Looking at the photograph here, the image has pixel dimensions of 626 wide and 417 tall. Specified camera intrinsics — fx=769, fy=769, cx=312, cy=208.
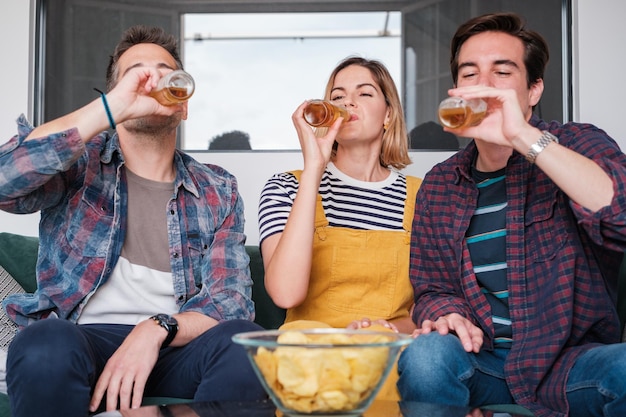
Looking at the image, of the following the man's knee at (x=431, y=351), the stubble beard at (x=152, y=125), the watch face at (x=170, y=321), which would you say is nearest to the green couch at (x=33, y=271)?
the stubble beard at (x=152, y=125)

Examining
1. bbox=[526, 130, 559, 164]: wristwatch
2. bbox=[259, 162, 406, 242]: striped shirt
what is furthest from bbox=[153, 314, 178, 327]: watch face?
bbox=[526, 130, 559, 164]: wristwatch

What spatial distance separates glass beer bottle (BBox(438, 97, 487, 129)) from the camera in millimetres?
→ 1681

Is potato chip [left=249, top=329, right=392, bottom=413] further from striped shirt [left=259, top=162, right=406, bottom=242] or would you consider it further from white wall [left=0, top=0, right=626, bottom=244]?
white wall [left=0, top=0, right=626, bottom=244]

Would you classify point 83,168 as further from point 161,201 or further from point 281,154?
point 281,154

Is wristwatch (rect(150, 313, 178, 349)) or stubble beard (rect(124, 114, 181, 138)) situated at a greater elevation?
stubble beard (rect(124, 114, 181, 138))

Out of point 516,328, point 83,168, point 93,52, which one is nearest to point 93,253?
point 83,168

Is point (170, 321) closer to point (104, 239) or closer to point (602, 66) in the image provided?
point (104, 239)

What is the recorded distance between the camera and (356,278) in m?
2.19

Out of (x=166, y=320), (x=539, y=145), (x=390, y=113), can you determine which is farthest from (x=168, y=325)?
(x=390, y=113)

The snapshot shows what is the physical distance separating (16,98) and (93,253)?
45.5 inches

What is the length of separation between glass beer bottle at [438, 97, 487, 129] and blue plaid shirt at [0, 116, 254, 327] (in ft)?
2.27

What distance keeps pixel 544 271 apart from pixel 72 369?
1.07m

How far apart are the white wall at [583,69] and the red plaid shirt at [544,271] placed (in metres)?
0.99

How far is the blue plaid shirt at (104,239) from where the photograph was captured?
1937mm
